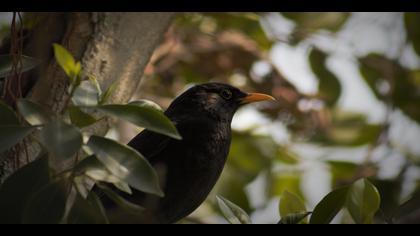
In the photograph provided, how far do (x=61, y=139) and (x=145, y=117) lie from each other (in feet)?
1.25

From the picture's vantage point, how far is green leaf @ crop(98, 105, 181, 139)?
2734 mm

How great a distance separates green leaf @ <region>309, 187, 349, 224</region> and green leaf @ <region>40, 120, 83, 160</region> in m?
0.92

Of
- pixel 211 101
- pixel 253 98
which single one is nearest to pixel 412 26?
pixel 253 98

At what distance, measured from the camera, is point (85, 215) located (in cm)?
264

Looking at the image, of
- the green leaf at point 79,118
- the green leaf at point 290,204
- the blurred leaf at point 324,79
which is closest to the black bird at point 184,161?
the green leaf at point 290,204

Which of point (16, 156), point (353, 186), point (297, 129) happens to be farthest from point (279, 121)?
point (353, 186)

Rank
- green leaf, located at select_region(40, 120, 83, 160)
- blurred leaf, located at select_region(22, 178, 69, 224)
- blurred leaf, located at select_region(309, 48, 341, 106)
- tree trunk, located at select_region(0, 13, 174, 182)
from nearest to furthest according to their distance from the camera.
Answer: green leaf, located at select_region(40, 120, 83, 160)
blurred leaf, located at select_region(22, 178, 69, 224)
tree trunk, located at select_region(0, 13, 174, 182)
blurred leaf, located at select_region(309, 48, 341, 106)

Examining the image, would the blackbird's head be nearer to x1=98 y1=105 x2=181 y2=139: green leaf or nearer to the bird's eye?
the bird's eye

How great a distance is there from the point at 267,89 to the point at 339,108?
31.3 inches

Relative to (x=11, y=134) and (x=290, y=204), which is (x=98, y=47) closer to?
(x=290, y=204)

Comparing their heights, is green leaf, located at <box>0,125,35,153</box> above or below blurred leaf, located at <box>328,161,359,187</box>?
above

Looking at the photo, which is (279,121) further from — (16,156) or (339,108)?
(16,156)

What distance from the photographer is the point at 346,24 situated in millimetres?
6758

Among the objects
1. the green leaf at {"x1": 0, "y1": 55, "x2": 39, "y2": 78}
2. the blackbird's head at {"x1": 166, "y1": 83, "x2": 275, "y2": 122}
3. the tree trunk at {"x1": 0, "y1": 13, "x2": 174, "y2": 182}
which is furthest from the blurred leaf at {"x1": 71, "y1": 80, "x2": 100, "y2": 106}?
the blackbird's head at {"x1": 166, "y1": 83, "x2": 275, "y2": 122}
